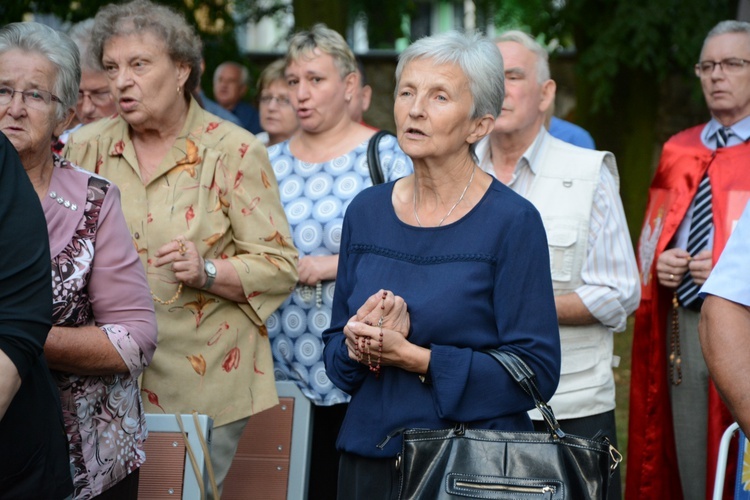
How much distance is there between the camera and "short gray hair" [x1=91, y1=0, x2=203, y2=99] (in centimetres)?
405

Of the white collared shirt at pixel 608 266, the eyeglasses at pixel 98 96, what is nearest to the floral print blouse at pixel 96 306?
the white collared shirt at pixel 608 266

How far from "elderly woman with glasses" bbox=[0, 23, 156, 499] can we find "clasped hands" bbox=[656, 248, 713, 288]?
2.58m

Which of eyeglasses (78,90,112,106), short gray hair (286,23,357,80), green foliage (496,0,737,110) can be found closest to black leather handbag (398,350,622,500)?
short gray hair (286,23,357,80)

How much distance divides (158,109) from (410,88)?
1.22 m

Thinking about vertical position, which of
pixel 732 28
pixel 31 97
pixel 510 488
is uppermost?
pixel 732 28

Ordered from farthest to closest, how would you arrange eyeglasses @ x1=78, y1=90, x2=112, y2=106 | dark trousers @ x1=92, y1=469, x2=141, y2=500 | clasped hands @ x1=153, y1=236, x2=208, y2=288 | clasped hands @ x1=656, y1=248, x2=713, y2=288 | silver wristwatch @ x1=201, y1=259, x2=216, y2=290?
eyeglasses @ x1=78, y1=90, x2=112, y2=106 < clasped hands @ x1=656, y1=248, x2=713, y2=288 < silver wristwatch @ x1=201, y1=259, x2=216, y2=290 < clasped hands @ x1=153, y1=236, x2=208, y2=288 < dark trousers @ x1=92, y1=469, x2=141, y2=500

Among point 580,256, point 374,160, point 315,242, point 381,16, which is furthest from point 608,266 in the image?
point 381,16

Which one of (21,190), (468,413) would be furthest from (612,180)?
(21,190)

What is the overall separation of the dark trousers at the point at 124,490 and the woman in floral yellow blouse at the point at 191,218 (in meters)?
0.64

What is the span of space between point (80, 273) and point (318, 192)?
186cm

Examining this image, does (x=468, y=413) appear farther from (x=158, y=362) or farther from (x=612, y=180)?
(x=612, y=180)

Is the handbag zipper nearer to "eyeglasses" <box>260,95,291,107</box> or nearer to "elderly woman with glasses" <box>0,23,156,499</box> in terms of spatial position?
"elderly woman with glasses" <box>0,23,156,499</box>

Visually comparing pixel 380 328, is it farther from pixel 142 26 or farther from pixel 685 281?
pixel 685 281

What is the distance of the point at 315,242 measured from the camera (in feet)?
15.3
